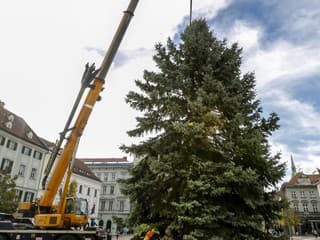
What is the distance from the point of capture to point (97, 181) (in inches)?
2174

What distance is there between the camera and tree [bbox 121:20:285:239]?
27.0ft

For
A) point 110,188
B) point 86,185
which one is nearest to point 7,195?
point 86,185

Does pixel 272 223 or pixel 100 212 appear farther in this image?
pixel 100 212

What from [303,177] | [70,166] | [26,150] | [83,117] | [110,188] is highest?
[303,177]

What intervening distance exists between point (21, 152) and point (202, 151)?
108 ft

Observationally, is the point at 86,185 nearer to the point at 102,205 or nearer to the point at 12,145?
the point at 102,205

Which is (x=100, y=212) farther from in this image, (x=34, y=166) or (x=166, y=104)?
(x=166, y=104)

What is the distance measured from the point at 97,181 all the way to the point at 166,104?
48735 millimetres

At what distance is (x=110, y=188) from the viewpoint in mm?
62750

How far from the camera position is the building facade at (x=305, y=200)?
193 feet

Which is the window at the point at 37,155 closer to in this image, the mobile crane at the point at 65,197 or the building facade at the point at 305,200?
the mobile crane at the point at 65,197

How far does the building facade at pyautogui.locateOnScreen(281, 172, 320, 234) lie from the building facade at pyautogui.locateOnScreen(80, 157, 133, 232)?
40.6 metres

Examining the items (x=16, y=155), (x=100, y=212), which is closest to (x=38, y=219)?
(x=16, y=155)

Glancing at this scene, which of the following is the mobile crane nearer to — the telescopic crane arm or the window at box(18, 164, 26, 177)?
the telescopic crane arm
